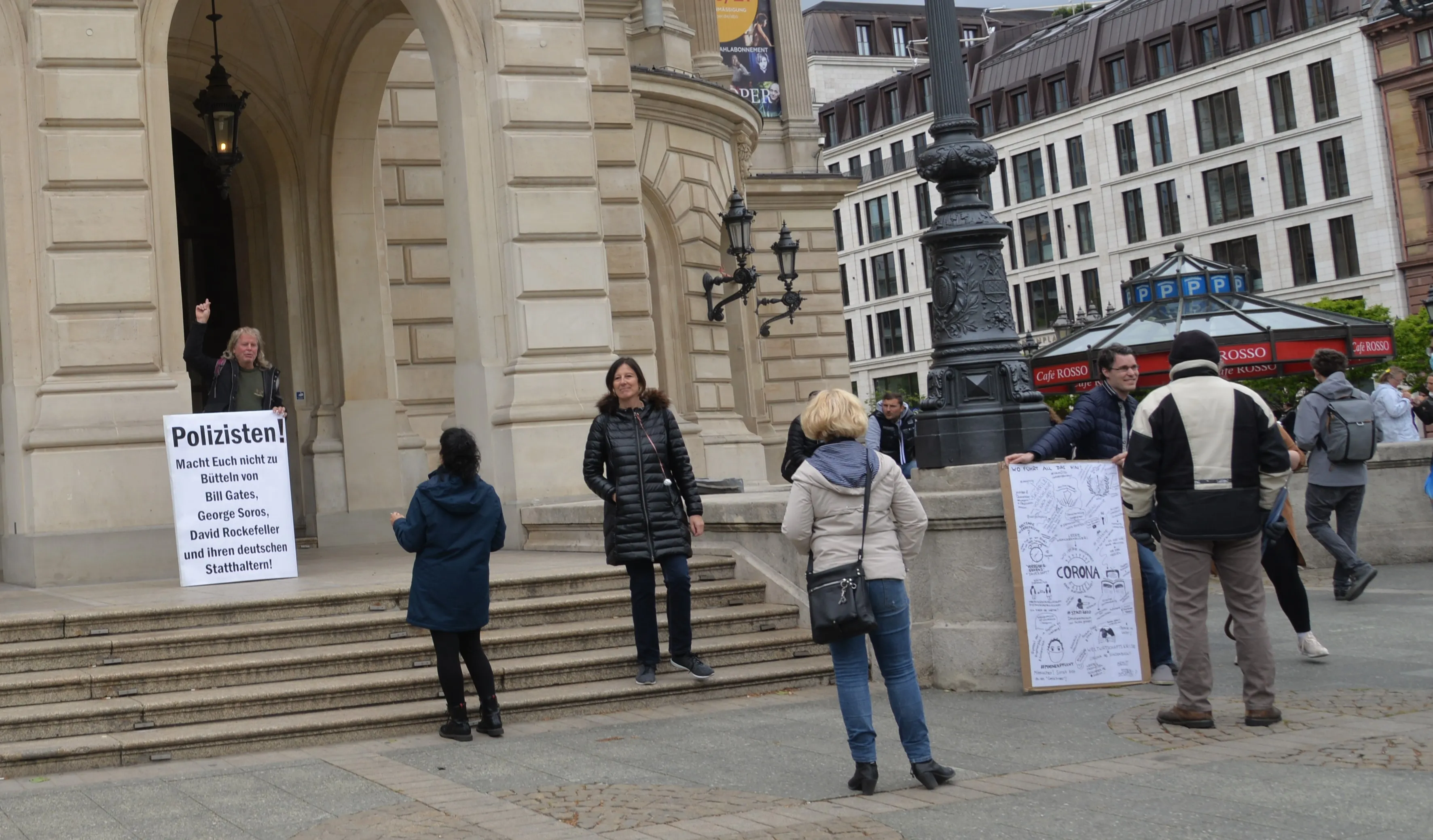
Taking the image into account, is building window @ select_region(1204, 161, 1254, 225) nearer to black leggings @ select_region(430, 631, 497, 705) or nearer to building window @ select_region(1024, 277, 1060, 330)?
building window @ select_region(1024, 277, 1060, 330)

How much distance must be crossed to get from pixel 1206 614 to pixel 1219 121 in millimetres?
67770

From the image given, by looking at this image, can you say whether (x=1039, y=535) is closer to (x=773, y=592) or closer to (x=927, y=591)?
(x=927, y=591)

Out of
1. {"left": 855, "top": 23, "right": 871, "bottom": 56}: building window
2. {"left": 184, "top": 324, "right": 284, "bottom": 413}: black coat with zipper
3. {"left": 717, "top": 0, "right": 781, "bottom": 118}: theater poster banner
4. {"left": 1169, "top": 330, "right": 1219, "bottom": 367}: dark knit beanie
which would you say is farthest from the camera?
{"left": 855, "top": 23, "right": 871, "bottom": 56}: building window

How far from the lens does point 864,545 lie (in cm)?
669

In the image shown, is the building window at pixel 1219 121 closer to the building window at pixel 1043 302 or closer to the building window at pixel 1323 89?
the building window at pixel 1323 89

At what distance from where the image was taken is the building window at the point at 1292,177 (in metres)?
67.4

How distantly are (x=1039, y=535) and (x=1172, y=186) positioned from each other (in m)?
67.7

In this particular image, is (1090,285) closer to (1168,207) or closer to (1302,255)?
(1168,207)

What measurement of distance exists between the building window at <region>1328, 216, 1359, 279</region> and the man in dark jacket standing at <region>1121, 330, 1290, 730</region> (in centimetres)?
6246

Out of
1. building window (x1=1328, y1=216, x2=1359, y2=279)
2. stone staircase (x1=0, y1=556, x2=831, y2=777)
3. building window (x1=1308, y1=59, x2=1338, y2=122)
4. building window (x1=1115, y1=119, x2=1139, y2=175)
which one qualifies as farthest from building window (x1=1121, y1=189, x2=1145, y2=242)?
stone staircase (x1=0, y1=556, x2=831, y2=777)

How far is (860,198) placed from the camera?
290 feet

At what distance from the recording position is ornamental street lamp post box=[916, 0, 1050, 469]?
30.4 feet

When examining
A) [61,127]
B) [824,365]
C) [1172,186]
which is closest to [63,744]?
[61,127]

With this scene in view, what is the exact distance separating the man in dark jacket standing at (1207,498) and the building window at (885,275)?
263 feet
